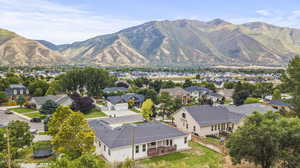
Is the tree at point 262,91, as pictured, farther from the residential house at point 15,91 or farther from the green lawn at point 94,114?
the residential house at point 15,91

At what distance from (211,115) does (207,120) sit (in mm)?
1655

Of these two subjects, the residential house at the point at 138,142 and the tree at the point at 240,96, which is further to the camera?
the tree at the point at 240,96

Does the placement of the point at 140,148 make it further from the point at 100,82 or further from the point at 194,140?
the point at 100,82

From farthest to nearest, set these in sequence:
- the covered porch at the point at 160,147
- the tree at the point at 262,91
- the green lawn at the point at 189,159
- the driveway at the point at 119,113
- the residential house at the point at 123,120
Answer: the tree at the point at 262,91, the driveway at the point at 119,113, the residential house at the point at 123,120, the covered porch at the point at 160,147, the green lawn at the point at 189,159

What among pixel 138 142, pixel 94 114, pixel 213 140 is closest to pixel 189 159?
pixel 138 142

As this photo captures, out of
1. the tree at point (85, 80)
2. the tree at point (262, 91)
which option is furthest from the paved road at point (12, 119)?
the tree at point (262, 91)

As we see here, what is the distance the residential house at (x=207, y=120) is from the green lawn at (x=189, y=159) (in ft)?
17.6

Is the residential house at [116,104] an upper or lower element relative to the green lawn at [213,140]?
upper

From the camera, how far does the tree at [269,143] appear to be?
16047 mm

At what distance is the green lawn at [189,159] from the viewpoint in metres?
21.1

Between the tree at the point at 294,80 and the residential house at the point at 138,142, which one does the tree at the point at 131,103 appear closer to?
the residential house at the point at 138,142

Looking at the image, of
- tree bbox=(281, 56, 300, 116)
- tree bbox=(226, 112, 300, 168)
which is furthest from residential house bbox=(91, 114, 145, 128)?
tree bbox=(281, 56, 300, 116)

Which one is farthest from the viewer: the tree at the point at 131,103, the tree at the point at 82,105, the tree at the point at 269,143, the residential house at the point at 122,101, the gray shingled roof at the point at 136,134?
the tree at the point at 131,103

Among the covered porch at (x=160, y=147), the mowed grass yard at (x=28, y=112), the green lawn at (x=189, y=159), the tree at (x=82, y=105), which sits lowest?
the mowed grass yard at (x=28, y=112)
